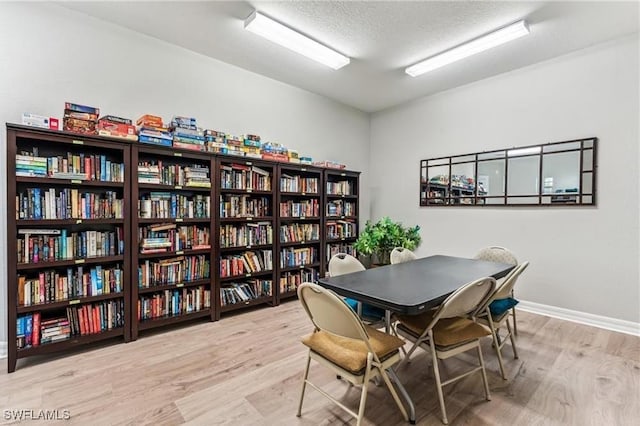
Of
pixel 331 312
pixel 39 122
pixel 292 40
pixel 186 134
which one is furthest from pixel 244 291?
pixel 292 40

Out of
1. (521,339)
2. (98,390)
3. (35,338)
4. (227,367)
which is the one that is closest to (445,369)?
(521,339)

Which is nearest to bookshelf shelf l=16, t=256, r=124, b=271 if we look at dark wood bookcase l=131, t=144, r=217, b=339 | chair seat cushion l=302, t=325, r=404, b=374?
dark wood bookcase l=131, t=144, r=217, b=339

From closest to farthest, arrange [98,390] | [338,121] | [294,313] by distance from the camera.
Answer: [98,390], [294,313], [338,121]

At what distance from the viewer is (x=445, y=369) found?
2.35 metres

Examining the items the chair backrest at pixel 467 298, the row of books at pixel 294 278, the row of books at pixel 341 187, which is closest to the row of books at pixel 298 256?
the row of books at pixel 294 278

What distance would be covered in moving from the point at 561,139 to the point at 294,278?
Result: 3.81 m

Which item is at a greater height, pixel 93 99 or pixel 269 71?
pixel 269 71

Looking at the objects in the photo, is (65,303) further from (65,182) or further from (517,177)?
(517,177)

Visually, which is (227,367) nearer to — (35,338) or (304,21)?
(35,338)

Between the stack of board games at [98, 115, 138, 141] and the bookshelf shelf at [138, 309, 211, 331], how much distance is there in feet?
5.90

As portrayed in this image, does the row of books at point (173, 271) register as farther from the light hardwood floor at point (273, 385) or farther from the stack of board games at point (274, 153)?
the stack of board games at point (274, 153)

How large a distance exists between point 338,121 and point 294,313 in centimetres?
331

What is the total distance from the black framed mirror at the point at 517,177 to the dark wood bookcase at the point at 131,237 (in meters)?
2.23

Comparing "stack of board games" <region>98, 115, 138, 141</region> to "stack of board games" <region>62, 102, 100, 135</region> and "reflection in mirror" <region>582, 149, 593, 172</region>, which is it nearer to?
"stack of board games" <region>62, 102, 100, 135</region>
